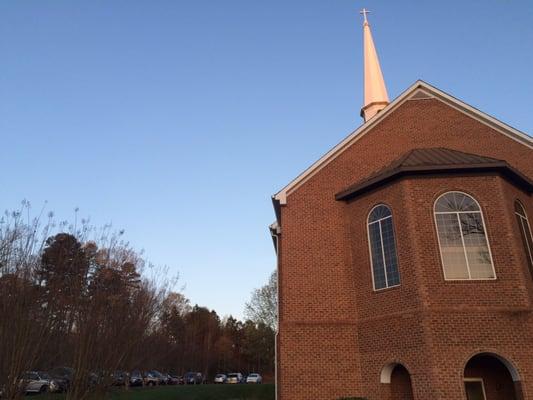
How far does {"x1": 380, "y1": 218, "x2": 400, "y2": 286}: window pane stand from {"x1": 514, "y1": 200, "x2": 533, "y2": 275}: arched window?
420 cm

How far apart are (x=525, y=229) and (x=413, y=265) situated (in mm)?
4649

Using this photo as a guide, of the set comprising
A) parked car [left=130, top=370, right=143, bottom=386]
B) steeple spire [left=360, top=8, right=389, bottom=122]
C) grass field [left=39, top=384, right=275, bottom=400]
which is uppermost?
steeple spire [left=360, top=8, right=389, bottom=122]

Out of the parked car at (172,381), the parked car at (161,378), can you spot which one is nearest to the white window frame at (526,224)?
the parked car at (161,378)

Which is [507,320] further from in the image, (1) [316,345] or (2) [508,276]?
(1) [316,345]

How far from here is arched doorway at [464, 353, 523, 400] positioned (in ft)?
42.7

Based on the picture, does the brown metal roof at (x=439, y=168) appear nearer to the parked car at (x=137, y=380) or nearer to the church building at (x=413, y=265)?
the church building at (x=413, y=265)

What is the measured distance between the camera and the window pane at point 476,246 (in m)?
→ 13.5

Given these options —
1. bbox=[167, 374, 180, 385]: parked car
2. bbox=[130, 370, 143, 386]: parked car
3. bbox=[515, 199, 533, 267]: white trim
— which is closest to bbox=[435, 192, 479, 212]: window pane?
bbox=[515, 199, 533, 267]: white trim

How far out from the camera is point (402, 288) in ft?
45.2

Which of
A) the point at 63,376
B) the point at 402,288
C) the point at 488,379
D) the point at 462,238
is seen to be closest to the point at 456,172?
the point at 462,238

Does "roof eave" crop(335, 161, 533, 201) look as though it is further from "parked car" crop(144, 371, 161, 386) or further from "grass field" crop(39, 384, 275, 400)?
"parked car" crop(144, 371, 161, 386)

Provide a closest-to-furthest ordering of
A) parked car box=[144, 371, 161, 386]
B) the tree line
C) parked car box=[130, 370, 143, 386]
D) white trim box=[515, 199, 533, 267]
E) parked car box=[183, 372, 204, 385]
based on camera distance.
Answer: the tree line, white trim box=[515, 199, 533, 267], parked car box=[130, 370, 143, 386], parked car box=[144, 371, 161, 386], parked car box=[183, 372, 204, 385]

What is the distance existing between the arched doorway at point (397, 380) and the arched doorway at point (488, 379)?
169 cm

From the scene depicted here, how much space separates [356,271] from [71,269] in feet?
31.5
